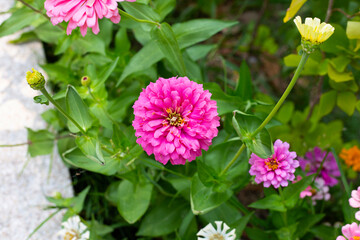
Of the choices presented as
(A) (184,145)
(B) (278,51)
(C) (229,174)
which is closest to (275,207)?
(C) (229,174)

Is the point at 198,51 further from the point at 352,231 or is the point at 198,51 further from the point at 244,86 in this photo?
the point at 352,231

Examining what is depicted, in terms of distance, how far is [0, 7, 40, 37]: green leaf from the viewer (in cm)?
109

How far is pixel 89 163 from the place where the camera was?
907 mm

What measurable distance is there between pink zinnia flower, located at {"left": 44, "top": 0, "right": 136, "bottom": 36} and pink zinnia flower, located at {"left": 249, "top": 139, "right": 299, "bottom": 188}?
0.39 meters

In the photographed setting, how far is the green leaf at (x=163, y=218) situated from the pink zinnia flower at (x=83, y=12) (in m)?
0.51

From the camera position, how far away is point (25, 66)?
138 centimetres

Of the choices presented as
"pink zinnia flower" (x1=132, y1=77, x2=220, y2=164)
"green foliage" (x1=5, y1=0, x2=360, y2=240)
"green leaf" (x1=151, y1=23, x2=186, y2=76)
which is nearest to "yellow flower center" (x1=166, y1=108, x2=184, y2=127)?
"pink zinnia flower" (x1=132, y1=77, x2=220, y2=164)

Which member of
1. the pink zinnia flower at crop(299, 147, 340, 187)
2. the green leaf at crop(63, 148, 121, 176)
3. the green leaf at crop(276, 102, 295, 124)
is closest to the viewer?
the green leaf at crop(63, 148, 121, 176)

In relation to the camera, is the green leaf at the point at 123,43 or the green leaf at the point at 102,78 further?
the green leaf at the point at 123,43

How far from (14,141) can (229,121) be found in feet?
2.12

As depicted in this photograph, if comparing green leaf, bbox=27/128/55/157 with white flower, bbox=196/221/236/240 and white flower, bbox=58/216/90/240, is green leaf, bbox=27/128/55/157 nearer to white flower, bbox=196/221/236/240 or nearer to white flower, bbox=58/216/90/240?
white flower, bbox=58/216/90/240

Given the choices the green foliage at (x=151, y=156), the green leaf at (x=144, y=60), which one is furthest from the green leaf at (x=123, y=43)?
the green leaf at (x=144, y=60)

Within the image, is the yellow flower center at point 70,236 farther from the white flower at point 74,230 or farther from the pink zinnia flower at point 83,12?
the pink zinnia flower at point 83,12

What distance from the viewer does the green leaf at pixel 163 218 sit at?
3.52 feet
